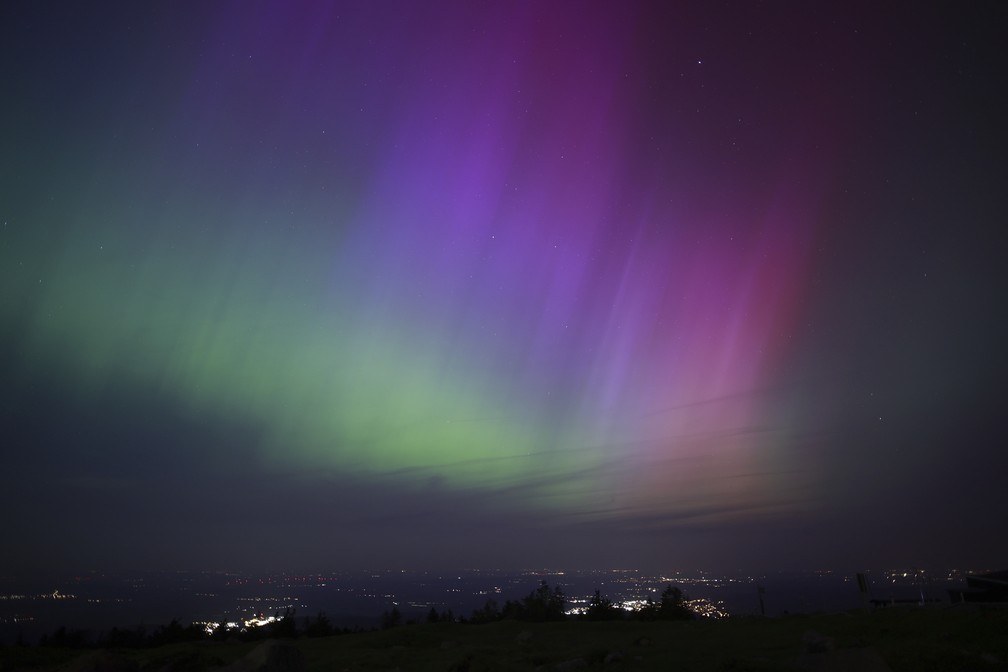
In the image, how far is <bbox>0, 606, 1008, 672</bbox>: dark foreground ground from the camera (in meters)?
13.5

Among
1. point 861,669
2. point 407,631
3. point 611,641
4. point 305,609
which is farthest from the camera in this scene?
point 305,609

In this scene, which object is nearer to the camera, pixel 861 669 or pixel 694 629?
pixel 861 669

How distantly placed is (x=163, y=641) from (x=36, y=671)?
37.7 ft

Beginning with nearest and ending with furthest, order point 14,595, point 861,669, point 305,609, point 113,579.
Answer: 1. point 861,669
2. point 305,609
3. point 14,595
4. point 113,579

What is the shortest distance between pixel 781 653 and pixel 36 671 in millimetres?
21310

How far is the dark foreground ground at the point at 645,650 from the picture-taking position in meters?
13.5

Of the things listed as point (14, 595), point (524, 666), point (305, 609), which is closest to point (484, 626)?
point (524, 666)

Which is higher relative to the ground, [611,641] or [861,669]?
[861,669]

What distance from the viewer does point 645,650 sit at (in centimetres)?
→ 1814

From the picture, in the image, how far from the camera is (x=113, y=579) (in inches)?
6009

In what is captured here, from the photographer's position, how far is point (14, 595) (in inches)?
3836

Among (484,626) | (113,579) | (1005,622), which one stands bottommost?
(113,579)

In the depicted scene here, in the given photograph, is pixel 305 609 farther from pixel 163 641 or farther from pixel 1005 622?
pixel 1005 622

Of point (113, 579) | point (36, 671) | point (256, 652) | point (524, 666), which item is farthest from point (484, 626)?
point (113, 579)
